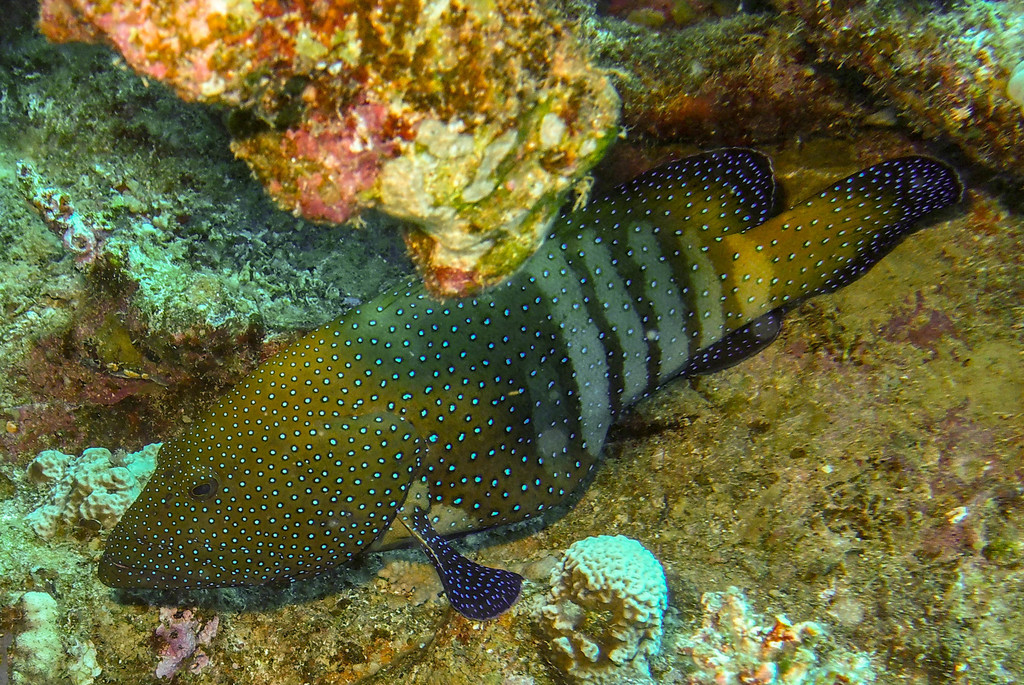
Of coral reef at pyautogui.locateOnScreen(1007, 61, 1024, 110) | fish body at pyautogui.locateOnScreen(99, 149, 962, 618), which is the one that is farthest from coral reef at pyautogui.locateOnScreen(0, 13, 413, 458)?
coral reef at pyautogui.locateOnScreen(1007, 61, 1024, 110)

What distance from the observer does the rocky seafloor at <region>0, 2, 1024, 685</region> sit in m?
3.23

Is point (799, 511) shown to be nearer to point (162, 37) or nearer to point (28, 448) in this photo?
point (162, 37)

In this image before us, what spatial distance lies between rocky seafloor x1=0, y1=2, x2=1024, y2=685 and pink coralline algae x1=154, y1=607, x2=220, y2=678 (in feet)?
0.03

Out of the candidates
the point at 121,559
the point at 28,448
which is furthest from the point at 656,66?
the point at 28,448

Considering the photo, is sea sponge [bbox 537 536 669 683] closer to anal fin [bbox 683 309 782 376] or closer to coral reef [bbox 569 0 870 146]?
anal fin [bbox 683 309 782 376]

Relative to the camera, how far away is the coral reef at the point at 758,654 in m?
2.96

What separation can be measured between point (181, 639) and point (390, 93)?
10.7 feet

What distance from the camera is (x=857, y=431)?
3.76 metres

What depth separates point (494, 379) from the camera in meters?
3.51

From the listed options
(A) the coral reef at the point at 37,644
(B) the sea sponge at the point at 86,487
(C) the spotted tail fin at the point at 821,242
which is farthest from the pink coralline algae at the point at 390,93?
(A) the coral reef at the point at 37,644

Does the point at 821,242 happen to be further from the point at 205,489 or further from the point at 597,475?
the point at 205,489

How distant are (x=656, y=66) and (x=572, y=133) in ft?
5.84

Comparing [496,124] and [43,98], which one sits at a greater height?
[43,98]

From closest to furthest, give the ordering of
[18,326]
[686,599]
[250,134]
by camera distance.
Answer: [250,134] → [686,599] → [18,326]
